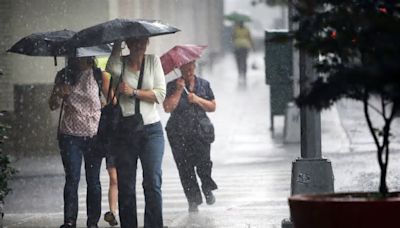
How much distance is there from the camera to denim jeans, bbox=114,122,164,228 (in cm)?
1193

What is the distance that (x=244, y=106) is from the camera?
118ft

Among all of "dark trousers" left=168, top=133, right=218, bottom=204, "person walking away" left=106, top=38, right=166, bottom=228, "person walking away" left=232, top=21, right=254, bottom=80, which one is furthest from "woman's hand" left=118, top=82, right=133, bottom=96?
"person walking away" left=232, top=21, right=254, bottom=80

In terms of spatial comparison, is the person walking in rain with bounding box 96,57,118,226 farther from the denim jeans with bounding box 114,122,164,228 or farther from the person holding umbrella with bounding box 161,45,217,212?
the person holding umbrella with bounding box 161,45,217,212

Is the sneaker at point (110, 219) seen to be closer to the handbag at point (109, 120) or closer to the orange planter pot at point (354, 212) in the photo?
the handbag at point (109, 120)

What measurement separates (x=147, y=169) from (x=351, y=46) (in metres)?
4.82

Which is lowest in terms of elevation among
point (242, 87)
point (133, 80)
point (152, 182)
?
point (242, 87)

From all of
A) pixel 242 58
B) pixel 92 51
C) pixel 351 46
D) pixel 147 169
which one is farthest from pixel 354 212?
pixel 242 58

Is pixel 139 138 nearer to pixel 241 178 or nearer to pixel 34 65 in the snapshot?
pixel 241 178

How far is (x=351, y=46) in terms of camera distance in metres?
7.39

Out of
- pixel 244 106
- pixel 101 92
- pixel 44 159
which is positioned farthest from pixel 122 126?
pixel 244 106

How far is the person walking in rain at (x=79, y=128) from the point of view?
1318cm

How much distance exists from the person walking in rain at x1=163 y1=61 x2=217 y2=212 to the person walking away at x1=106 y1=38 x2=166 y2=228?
234 centimetres

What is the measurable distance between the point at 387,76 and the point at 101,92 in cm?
739

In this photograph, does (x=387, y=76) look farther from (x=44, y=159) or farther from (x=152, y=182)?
(x=44, y=159)
